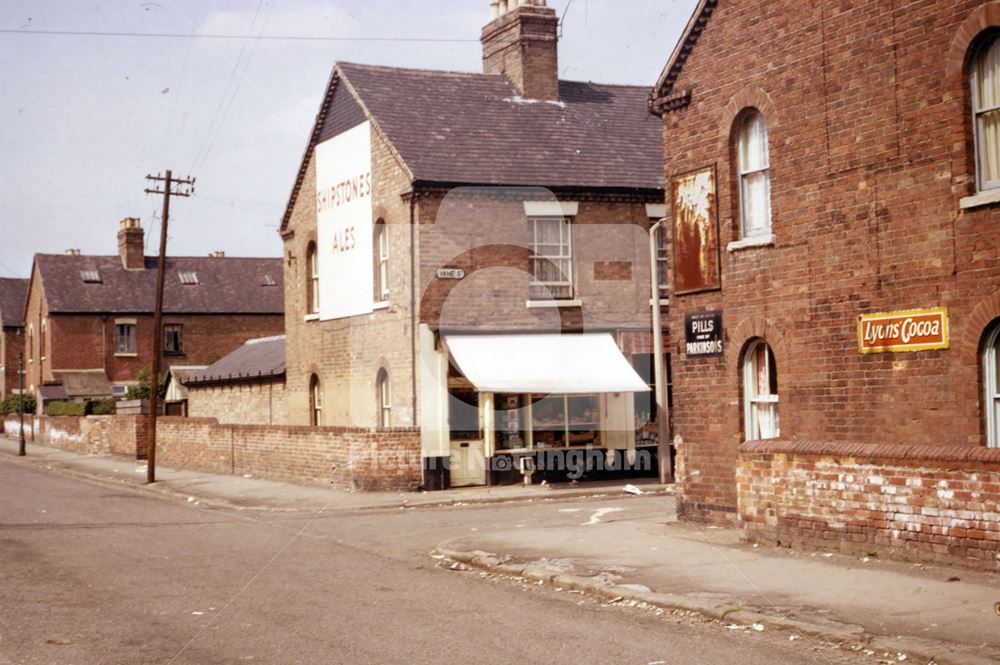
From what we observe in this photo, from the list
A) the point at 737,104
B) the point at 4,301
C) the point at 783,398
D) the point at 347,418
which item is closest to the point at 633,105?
the point at 347,418

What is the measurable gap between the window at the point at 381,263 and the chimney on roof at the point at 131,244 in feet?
149

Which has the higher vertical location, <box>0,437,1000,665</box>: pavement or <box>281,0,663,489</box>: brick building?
<box>281,0,663,489</box>: brick building

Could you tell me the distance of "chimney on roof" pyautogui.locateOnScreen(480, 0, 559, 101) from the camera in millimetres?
30422

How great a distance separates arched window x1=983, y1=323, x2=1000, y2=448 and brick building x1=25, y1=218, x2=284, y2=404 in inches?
2213

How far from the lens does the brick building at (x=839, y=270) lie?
1316 cm

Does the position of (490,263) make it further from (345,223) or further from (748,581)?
(748,581)

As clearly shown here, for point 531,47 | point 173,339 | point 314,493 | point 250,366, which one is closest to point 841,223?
point 314,493

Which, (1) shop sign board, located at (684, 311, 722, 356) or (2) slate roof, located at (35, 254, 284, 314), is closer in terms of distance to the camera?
(1) shop sign board, located at (684, 311, 722, 356)

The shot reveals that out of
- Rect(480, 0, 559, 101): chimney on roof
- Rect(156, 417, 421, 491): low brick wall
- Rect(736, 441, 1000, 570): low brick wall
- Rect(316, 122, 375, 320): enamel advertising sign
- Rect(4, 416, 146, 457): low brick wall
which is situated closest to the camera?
Rect(736, 441, 1000, 570): low brick wall

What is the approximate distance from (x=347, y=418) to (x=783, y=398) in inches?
609

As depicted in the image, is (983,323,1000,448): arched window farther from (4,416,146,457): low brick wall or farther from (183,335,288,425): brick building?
(4,416,146,457): low brick wall

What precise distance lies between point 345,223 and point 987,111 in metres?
18.3

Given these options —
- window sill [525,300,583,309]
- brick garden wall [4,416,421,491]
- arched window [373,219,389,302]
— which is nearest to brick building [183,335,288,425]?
brick garden wall [4,416,421,491]

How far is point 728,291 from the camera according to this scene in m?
17.2
